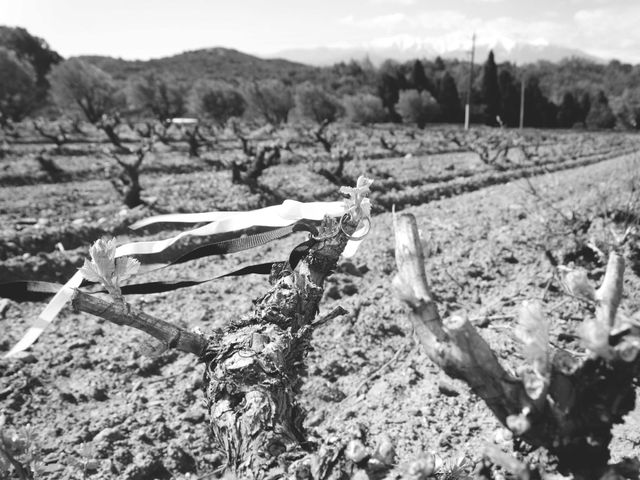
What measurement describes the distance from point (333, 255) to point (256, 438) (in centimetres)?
61

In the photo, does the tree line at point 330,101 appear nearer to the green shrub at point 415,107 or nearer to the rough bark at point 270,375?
the green shrub at point 415,107

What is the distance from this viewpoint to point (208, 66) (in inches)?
4732

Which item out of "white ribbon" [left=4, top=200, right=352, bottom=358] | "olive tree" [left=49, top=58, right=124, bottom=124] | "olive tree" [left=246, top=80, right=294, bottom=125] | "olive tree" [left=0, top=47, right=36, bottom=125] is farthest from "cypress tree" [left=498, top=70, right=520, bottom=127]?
"white ribbon" [left=4, top=200, right=352, bottom=358]

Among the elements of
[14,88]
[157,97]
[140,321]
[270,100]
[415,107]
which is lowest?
[140,321]

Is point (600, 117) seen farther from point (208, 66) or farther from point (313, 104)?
point (208, 66)

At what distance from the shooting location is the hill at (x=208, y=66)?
340ft

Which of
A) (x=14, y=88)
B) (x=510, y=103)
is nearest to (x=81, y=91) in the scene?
(x=14, y=88)

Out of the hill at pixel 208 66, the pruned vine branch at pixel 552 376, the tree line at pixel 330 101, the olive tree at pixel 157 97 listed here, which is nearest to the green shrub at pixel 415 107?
the tree line at pixel 330 101

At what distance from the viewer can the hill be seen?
104m

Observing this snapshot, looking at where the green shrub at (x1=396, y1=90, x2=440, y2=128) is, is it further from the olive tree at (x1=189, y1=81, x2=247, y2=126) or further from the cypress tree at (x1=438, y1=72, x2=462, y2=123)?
the olive tree at (x1=189, y1=81, x2=247, y2=126)

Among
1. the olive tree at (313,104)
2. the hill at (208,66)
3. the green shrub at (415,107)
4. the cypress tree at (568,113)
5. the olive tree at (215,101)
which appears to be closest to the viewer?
the olive tree at (215,101)

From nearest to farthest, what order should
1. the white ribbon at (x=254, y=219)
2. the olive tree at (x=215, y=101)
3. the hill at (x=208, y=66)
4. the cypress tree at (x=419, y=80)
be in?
the white ribbon at (x=254, y=219)
the olive tree at (x=215, y=101)
the cypress tree at (x=419, y=80)
the hill at (x=208, y=66)

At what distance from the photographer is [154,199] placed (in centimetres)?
905

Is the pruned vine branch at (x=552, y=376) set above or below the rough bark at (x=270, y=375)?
above
